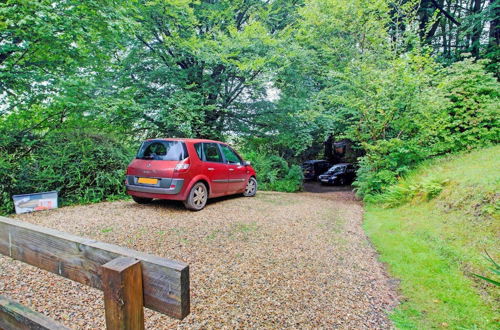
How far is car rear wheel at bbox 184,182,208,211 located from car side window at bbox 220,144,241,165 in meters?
1.33

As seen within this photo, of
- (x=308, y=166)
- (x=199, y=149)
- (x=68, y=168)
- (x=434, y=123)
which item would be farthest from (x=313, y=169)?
(x=68, y=168)

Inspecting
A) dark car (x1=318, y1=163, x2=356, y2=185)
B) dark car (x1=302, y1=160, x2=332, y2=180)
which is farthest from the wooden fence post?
dark car (x1=302, y1=160, x2=332, y2=180)

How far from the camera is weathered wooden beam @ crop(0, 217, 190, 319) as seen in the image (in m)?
0.95

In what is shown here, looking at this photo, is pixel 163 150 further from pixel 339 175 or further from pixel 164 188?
pixel 339 175

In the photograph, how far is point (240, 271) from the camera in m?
3.17

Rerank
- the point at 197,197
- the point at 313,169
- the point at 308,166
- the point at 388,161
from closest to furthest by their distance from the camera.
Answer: the point at 197,197 < the point at 388,161 < the point at 313,169 < the point at 308,166

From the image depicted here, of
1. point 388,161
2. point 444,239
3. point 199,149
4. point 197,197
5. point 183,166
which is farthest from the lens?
point 388,161

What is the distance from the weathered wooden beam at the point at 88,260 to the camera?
948 mm

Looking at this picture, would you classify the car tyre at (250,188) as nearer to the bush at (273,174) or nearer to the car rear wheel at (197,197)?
the car rear wheel at (197,197)

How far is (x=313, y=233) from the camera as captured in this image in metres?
4.78

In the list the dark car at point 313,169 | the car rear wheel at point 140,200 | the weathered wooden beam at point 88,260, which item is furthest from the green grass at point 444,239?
the dark car at point 313,169

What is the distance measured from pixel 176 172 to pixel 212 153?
144 cm

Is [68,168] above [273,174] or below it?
above

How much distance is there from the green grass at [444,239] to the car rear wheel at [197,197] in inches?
148
